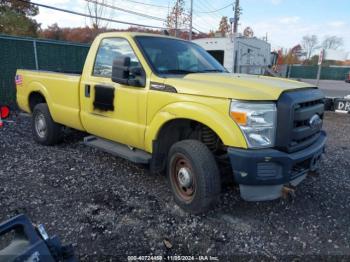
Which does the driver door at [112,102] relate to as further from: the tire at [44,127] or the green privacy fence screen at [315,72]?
the green privacy fence screen at [315,72]

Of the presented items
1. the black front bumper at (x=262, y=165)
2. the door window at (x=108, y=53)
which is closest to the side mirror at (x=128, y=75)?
the door window at (x=108, y=53)

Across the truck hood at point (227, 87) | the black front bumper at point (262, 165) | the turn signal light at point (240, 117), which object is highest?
the truck hood at point (227, 87)

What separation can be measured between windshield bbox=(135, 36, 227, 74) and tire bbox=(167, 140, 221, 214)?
105 centimetres

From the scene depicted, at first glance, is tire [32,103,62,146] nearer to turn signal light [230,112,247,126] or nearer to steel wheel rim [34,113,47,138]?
steel wheel rim [34,113,47,138]

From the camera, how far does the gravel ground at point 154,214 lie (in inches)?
114

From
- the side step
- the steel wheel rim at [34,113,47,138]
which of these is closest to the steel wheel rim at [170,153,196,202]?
the side step

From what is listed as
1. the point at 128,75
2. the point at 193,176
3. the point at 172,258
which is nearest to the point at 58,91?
the point at 128,75

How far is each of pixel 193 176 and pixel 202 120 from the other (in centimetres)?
62

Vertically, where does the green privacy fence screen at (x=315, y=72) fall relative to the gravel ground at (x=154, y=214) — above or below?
above

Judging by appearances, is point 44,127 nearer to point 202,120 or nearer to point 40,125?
point 40,125

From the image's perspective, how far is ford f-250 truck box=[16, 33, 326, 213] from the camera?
9.59 ft

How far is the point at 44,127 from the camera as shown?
5.70 m

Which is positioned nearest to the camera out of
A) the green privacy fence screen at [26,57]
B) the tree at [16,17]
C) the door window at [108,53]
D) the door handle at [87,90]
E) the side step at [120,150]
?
the side step at [120,150]

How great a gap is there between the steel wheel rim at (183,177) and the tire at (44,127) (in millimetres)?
2933
